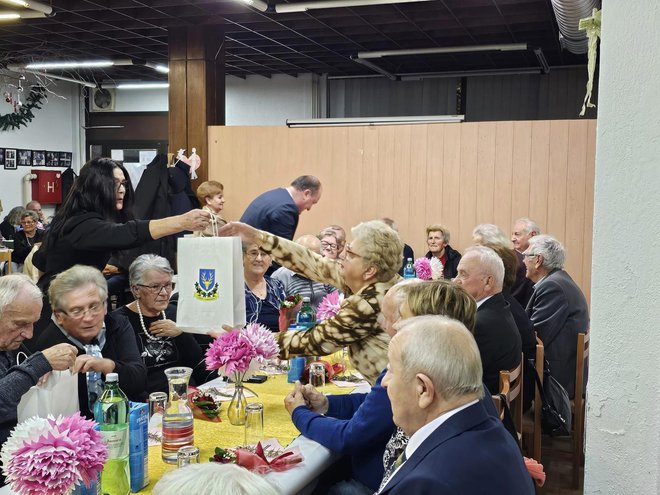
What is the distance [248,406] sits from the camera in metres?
2.56

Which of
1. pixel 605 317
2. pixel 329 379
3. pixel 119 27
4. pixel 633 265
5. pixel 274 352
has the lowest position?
pixel 329 379

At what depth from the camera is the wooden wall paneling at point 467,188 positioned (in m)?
7.68

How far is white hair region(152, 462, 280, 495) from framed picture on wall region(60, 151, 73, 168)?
13512mm

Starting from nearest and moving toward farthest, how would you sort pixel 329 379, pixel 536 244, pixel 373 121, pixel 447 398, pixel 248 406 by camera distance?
pixel 447 398 → pixel 248 406 → pixel 329 379 → pixel 536 244 → pixel 373 121

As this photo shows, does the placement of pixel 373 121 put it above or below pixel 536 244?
above

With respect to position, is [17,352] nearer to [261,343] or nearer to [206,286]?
[206,286]

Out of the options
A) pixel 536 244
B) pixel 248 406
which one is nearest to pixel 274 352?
pixel 248 406

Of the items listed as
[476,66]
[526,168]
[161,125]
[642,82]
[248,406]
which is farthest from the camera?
[161,125]

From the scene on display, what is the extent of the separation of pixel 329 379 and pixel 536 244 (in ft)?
7.41

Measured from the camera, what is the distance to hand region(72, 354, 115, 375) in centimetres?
257

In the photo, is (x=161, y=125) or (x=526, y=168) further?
(x=161, y=125)

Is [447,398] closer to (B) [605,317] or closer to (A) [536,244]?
(B) [605,317]

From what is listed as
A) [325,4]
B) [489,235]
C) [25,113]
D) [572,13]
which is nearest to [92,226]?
[489,235]

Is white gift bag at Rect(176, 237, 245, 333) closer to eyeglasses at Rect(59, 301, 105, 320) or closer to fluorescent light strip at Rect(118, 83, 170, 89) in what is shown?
eyeglasses at Rect(59, 301, 105, 320)
